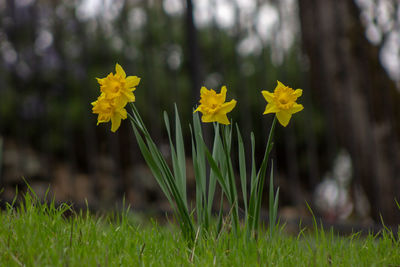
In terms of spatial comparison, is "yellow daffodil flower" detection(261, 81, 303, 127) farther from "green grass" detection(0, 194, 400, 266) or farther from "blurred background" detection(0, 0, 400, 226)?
"blurred background" detection(0, 0, 400, 226)

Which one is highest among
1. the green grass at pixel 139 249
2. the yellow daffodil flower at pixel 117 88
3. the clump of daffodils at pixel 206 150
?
the yellow daffodil flower at pixel 117 88

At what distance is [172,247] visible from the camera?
155cm

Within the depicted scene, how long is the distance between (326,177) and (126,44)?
270 centimetres

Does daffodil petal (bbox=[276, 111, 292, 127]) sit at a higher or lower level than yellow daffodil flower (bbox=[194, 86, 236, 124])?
lower

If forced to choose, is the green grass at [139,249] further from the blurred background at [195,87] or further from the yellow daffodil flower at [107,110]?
the blurred background at [195,87]

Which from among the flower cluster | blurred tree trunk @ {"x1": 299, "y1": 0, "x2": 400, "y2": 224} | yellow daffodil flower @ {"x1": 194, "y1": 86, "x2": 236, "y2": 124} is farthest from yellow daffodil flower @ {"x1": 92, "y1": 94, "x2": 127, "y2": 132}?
blurred tree trunk @ {"x1": 299, "y1": 0, "x2": 400, "y2": 224}

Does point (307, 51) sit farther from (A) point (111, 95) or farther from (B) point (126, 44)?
(A) point (111, 95)

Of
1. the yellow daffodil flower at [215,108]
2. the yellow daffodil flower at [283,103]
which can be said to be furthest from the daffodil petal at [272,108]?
the yellow daffodil flower at [215,108]

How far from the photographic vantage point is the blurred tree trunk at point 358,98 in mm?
4039

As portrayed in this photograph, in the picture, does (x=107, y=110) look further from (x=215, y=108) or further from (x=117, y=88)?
(x=215, y=108)

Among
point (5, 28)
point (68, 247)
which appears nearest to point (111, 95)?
point (68, 247)

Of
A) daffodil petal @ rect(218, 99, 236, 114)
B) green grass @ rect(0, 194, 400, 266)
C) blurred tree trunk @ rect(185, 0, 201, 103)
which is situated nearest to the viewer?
green grass @ rect(0, 194, 400, 266)

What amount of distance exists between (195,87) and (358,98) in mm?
1513

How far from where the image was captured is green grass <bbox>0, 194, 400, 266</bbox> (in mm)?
1374
